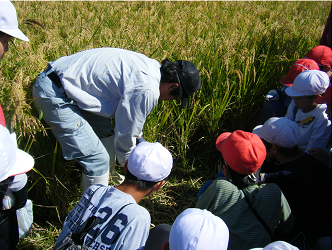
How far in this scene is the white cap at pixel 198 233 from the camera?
105 centimetres

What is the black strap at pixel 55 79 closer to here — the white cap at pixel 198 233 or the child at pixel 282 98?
the white cap at pixel 198 233

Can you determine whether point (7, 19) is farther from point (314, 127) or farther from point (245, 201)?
point (314, 127)

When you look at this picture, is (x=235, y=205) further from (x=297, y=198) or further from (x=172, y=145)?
(x=172, y=145)

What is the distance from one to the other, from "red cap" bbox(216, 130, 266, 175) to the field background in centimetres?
112

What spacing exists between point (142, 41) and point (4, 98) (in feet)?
5.77

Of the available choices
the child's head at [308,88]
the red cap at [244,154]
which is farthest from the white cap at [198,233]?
the child's head at [308,88]

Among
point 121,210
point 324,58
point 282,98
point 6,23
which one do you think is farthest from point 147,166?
point 324,58

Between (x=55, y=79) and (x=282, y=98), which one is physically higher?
(x=55, y=79)

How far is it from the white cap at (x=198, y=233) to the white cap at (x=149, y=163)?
352 mm

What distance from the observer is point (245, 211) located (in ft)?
5.02

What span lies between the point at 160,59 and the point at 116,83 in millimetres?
1191

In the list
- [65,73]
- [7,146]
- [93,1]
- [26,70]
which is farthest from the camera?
[93,1]

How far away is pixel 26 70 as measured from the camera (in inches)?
83.4

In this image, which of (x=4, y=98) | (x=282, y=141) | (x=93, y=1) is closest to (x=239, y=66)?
(x=282, y=141)
